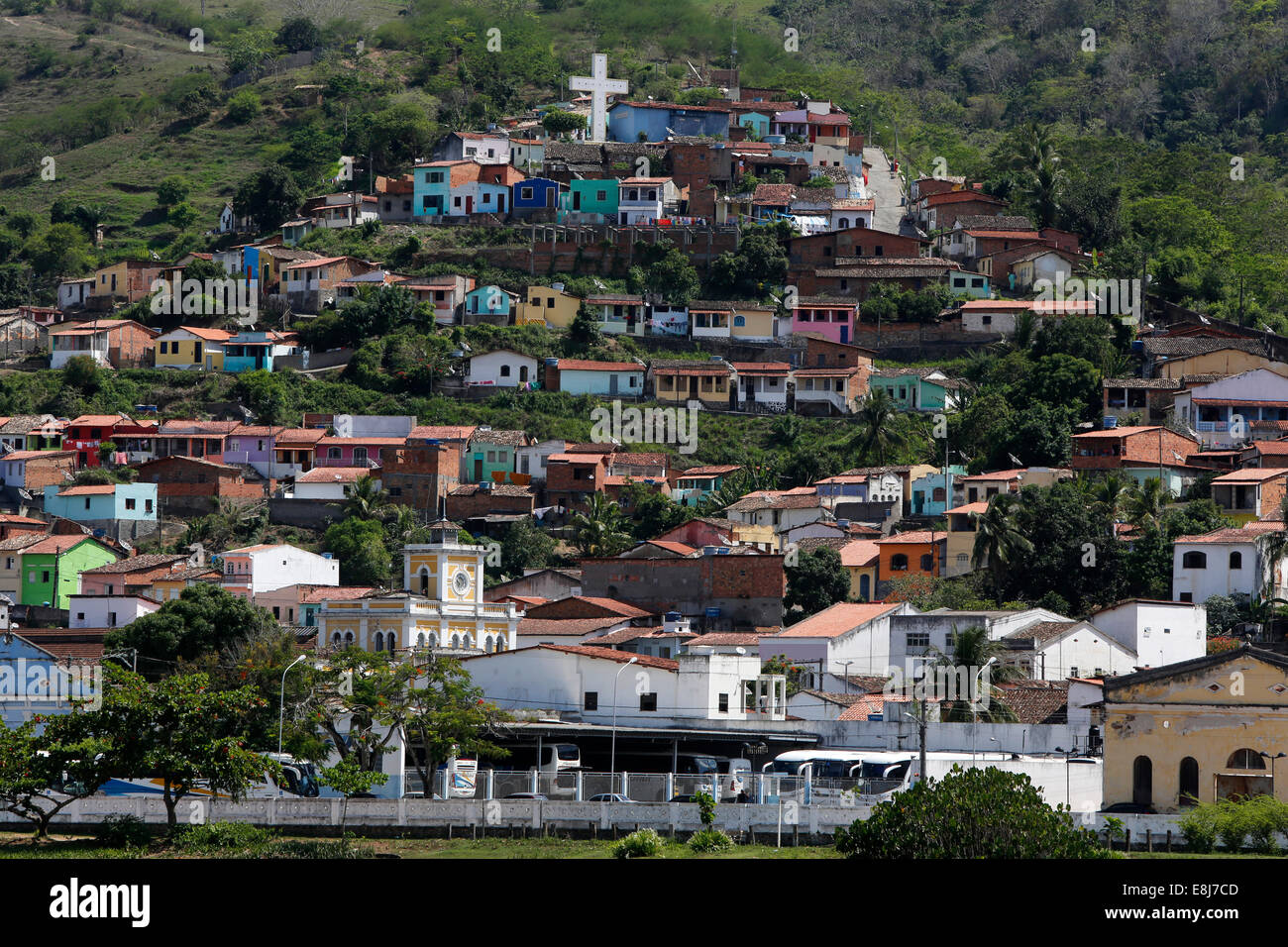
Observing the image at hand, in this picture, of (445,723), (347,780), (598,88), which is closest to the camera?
(347,780)

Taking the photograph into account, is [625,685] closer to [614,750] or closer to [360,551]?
[614,750]

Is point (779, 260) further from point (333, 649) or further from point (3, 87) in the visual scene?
point (3, 87)

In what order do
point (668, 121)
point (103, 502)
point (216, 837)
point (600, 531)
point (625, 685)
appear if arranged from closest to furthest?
point (216, 837) < point (625, 685) < point (600, 531) < point (103, 502) < point (668, 121)

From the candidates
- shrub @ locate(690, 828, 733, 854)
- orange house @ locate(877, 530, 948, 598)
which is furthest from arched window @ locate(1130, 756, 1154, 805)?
orange house @ locate(877, 530, 948, 598)

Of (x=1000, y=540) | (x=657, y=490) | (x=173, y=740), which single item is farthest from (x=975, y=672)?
(x=657, y=490)

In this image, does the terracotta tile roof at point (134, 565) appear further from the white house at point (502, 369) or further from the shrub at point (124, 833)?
the shrub at point (124, 833)

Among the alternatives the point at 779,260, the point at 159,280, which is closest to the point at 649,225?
the point at 779,260

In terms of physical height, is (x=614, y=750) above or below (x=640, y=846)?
above
